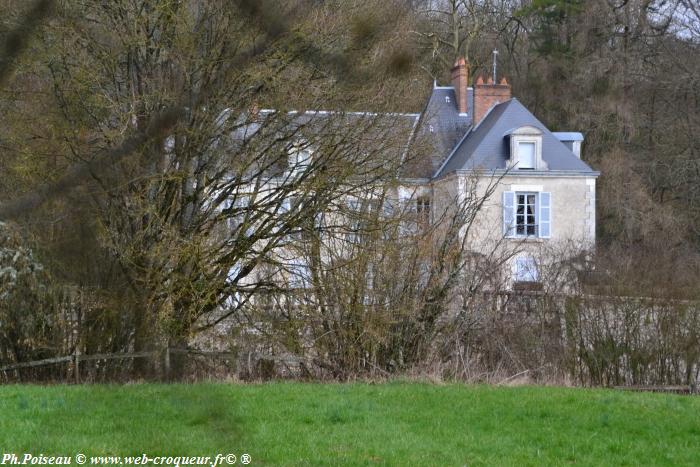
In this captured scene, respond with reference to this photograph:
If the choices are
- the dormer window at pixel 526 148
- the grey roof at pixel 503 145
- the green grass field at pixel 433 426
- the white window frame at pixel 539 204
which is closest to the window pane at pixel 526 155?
the dormer window at pixel 526 148

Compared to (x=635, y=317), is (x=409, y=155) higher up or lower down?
higher up

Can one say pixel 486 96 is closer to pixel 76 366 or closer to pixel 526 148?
pixel 526 148

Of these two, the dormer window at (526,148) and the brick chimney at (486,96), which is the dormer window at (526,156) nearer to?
the dormer window at (526,148)

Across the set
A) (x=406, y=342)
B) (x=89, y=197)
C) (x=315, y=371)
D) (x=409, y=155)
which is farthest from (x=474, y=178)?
(x=89, y=197)

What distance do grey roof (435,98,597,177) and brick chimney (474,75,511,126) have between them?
0.79 feet

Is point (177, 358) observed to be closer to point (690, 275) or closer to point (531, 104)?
point (690, 275)

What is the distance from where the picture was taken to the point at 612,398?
10.0 m

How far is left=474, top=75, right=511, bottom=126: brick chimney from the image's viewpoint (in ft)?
98.1

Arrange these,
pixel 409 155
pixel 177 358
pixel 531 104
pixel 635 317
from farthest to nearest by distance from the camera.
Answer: pixel 531 104 → pixel 635 317 → pixel 409 155 → pixel 177 358

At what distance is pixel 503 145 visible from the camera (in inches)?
1188

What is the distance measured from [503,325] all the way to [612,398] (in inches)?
156

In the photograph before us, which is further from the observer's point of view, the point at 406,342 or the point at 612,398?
the point at 406,342

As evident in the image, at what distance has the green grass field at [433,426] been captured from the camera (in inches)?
255

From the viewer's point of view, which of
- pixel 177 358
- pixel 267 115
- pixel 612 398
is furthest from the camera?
pixel 267 115
